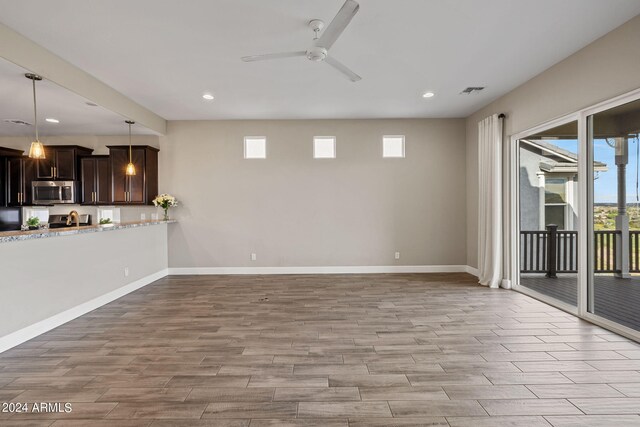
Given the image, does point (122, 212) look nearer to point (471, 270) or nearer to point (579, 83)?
point (471, 270)

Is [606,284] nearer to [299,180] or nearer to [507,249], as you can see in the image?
[507,249]

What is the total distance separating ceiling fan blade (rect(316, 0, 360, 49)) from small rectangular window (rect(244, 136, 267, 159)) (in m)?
3.67

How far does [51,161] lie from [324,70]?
18.5ft

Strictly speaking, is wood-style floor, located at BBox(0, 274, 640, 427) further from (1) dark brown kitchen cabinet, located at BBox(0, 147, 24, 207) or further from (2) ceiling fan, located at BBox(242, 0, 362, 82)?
(1) dark brown kitchen cabinet, located at BBox(0, 147, 24, 207)

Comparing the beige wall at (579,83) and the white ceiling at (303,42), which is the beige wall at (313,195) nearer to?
the white ceiling at (303,42)

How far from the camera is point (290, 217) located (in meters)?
6.35

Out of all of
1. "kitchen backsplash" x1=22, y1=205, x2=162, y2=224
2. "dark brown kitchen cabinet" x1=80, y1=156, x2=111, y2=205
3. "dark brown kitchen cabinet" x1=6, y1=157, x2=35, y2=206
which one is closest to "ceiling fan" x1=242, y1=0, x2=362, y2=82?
"kitchen backsplash" x1=22, y1=205, x2=162, y2=224

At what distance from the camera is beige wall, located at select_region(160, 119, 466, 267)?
20.7 feet

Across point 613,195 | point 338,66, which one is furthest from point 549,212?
point 338,66

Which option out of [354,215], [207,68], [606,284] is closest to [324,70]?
[207,68]

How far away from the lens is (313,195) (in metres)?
6.34

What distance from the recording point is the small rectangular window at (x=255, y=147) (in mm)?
6359

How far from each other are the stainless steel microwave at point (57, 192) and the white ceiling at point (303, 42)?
253cm

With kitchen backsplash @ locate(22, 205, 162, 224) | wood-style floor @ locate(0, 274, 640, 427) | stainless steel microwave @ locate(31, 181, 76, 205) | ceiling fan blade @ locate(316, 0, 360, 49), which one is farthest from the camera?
kitchen backsplash @ locate(22, 205, 162, 224)
